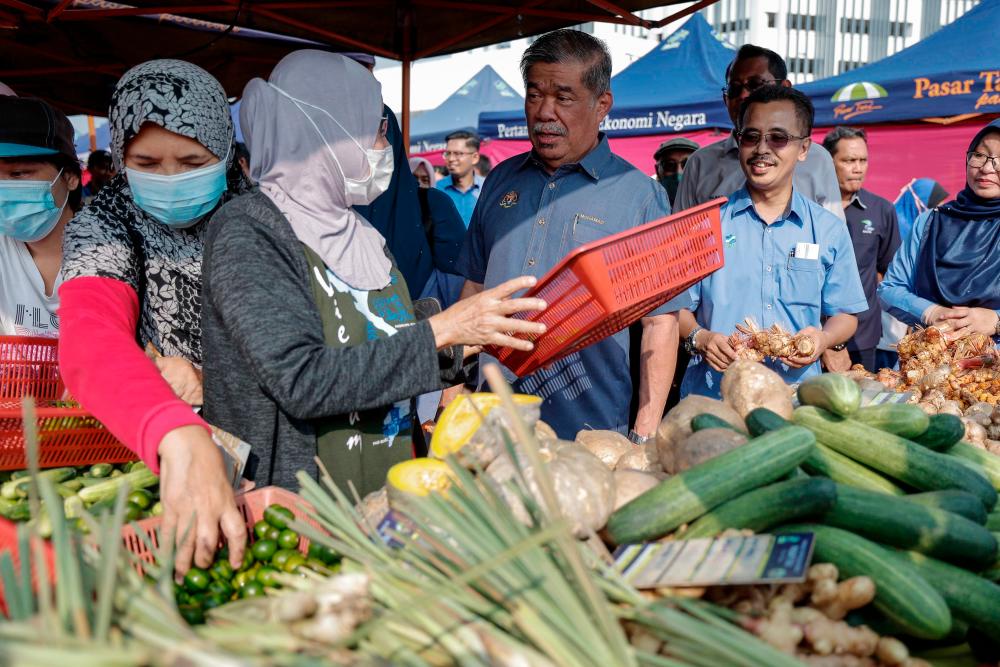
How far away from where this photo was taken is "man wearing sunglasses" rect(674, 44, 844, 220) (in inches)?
178

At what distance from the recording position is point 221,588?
1766mm

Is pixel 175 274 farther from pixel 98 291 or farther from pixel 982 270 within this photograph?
pixel 982 270

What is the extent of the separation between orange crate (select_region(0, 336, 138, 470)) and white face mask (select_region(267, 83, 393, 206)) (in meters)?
1.01

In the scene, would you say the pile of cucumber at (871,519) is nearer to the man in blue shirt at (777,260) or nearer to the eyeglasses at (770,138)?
the man in blue shirt at (777,260)

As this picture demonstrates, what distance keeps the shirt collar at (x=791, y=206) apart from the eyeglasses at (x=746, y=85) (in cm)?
123

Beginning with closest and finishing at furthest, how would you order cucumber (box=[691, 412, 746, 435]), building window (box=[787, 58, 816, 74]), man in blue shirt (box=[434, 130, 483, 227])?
cucumber (box=[691, 412, 746, 435]), man in blue shirt (box=[434, 130, 483, 227]), building window (box=[787, 58, 816, 74])

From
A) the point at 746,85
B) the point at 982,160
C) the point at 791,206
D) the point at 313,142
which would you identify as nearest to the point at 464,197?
the point at 746,85

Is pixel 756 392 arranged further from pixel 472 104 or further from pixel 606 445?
pixel 472 104

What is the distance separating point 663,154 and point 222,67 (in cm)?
472

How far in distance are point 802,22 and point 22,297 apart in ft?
270

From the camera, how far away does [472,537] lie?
4.52ft

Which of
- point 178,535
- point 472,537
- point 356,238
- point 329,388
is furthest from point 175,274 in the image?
point 472,537

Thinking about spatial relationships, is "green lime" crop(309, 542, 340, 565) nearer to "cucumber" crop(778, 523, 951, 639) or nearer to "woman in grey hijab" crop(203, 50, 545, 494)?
"woman in grey hijab" crop(203, 50, 545, 494)

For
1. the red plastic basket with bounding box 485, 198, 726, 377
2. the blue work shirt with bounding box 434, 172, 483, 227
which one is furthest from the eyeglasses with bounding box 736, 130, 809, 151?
the blue work shirt with bounding box 434, 172, 483, 227
